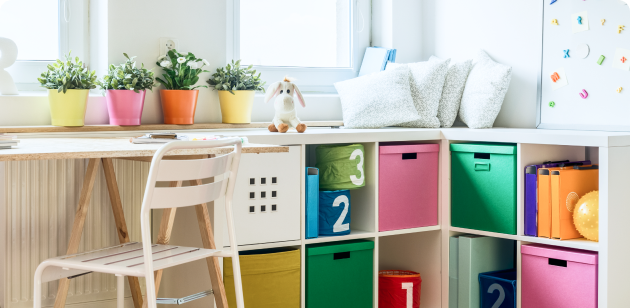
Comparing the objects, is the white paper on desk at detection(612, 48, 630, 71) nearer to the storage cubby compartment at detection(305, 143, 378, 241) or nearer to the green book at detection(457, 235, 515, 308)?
the green book at detection(457, 235, 515, 308)

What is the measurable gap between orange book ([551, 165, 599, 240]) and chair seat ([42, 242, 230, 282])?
1236 millimetres

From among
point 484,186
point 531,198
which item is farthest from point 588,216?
point 484,186

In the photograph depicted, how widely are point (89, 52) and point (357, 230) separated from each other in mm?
1294

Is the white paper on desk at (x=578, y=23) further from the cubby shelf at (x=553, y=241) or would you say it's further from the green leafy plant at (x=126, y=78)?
the green leafy plant at (x=126, y=78)

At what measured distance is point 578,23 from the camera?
8.27ft

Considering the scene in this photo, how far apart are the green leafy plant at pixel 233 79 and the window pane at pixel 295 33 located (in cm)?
28

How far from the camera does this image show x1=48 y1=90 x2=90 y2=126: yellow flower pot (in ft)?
7.38

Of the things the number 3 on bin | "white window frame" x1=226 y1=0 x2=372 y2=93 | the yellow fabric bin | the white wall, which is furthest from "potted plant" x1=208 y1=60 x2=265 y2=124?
the white wall

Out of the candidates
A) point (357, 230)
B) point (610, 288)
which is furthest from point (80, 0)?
point (610, 288)

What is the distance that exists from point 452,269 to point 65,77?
5.43ft

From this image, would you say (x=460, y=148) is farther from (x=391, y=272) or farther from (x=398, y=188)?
(x=391, y=272)

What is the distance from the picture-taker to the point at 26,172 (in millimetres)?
2238

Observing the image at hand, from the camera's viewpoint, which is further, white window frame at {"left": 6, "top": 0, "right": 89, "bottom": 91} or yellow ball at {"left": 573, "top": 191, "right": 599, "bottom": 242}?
white window frame at {"left": 6, "top": 0, "right": 89, "bottom": 91}

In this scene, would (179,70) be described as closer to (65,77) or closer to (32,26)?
(65,77)
